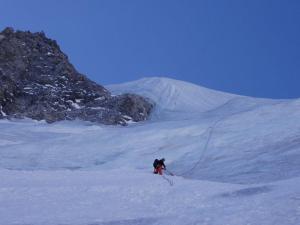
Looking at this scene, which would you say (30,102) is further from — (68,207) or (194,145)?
(68,207)

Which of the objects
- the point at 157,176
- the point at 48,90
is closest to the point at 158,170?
the point at 157,176

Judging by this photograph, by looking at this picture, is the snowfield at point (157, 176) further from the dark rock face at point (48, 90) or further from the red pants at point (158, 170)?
the dark rock face at point (48, 90)

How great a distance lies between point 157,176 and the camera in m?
22.6

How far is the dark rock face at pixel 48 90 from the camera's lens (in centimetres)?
4634

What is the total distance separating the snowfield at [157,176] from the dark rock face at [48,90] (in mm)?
3357

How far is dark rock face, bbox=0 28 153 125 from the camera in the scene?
46.3m

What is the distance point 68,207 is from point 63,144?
1623 centimetres

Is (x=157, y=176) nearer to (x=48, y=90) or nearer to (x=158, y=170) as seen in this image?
(x=158, y=170)

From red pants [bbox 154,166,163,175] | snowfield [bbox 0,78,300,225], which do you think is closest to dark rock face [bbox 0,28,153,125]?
snowfield [bbox 0,78,300,225]

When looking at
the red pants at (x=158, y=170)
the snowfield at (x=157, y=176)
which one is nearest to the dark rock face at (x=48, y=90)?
the snowfield at (x=157, y=176)

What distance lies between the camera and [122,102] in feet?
157

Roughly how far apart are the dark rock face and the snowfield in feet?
11.0

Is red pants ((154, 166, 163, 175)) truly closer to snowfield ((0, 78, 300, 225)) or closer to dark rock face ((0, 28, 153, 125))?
snowfield ((0, 78, 300, 225))

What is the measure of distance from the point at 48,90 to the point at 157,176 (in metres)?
31.3
